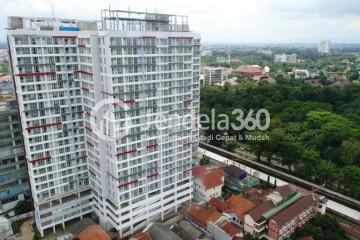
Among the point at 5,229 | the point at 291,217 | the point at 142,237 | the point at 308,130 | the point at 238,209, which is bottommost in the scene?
the point at 5,229

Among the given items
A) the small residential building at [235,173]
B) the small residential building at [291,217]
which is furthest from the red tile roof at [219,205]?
the small residential building at [235,173]

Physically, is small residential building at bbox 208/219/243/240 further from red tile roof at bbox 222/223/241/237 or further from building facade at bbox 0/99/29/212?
building facade at bbox 0/99/29/212

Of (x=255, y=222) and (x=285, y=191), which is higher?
(x=285, y=191)

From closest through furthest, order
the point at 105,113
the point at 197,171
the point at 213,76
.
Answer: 1. the point at 105,113
2. the point at 197,171
3. the point at 213,76

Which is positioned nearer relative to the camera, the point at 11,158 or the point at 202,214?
the point at 202,214

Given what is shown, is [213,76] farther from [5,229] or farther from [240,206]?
[5,229]

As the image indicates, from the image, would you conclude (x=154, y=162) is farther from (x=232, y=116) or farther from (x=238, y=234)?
(x=232, y=116)

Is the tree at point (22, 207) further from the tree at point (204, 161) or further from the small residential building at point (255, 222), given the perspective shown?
the small residential building at point (255, 222)

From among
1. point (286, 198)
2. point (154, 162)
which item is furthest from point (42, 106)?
point (286, 198)

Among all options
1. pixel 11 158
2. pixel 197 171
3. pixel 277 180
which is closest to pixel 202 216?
pixel 197 171
